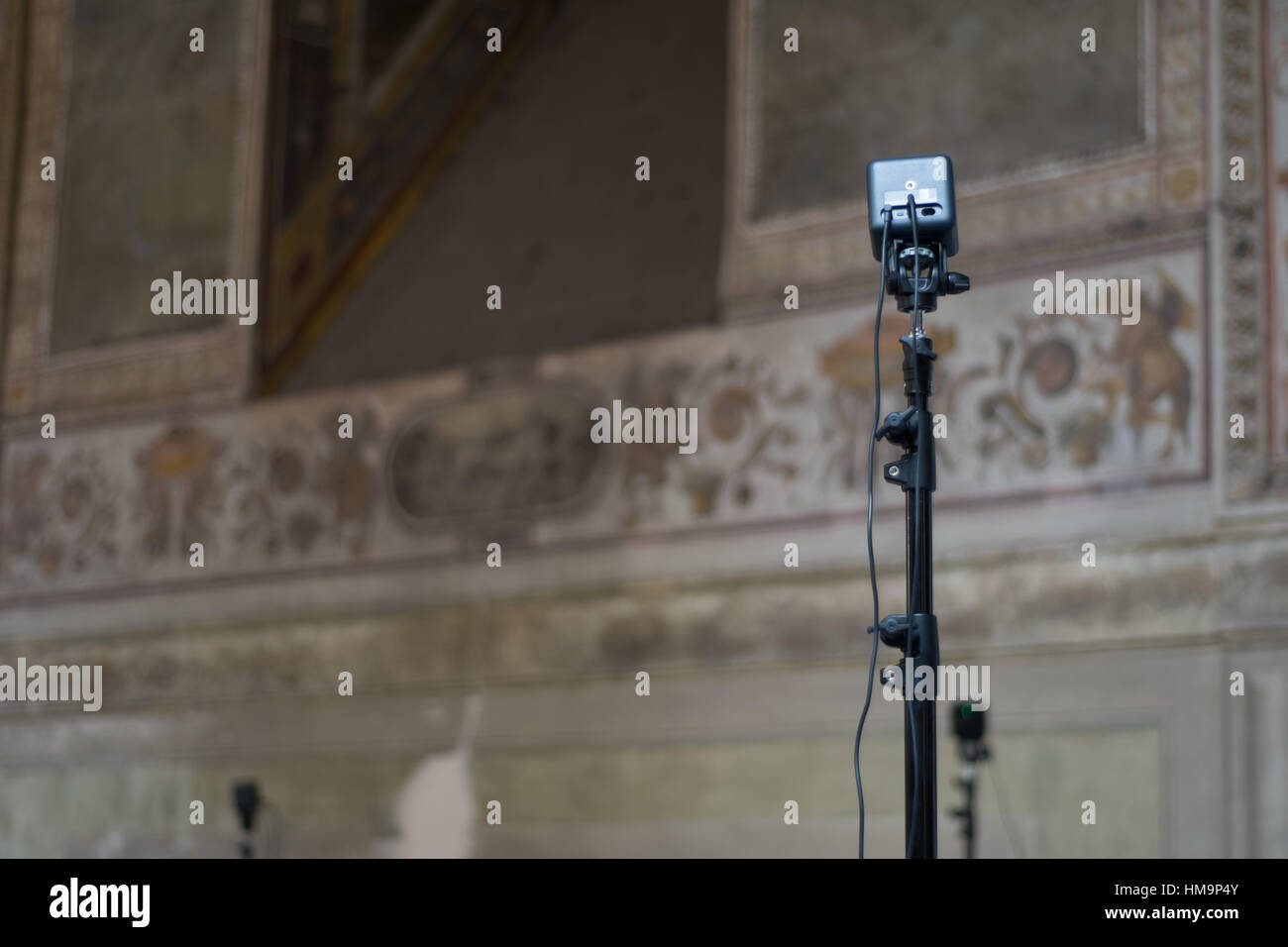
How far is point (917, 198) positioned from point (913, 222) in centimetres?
6

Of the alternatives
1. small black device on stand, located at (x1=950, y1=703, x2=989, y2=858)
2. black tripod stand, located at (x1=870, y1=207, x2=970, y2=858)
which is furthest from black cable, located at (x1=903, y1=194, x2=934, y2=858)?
small black device on stand, located at (x1=950, y1=703, x2=989, y2=858)

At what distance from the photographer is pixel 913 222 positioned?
3145 mm

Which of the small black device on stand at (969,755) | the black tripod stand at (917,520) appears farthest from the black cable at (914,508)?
the small black device on stand at (969,755)

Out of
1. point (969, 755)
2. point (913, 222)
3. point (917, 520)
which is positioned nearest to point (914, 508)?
point (917, 520)

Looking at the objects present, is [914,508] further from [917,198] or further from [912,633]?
[917,198]

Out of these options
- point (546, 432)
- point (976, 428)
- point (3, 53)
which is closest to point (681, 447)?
point (546, 432)

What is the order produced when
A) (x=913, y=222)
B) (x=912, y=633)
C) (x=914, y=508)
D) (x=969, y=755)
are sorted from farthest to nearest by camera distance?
(x=969, y=755) → (x=913, y=222) → (x=914, y=508) → (x=912, y=633)

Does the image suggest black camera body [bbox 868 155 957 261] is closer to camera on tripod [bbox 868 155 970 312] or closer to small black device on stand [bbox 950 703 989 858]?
camera on tripod [bbox 868 155 970 312]

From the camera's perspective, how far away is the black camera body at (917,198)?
317 cm

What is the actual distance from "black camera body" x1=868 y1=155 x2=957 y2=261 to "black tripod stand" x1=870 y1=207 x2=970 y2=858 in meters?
0.02

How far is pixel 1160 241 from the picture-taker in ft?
21.2

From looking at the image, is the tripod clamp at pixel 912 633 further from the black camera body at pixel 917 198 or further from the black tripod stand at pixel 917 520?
the black camera body at pixel 917 198
